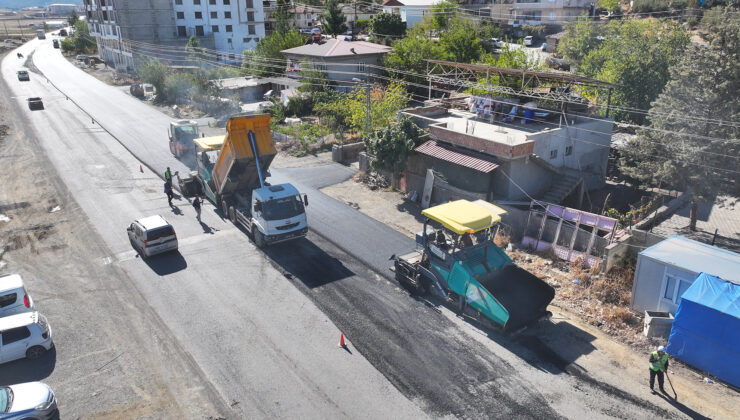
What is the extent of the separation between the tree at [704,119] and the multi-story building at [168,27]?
216 ft

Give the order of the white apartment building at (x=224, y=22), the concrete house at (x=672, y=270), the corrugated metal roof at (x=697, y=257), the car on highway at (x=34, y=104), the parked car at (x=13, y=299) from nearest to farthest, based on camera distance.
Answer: the corrugated metal roof at (x=697, y=257) → the concrete house at (x=672, y=270) → the parked car at (x=13, y=299) → the car on highway at (x=34, y=104) → the white apartment building at (x=224, y=22)

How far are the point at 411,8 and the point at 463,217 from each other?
7589 cm

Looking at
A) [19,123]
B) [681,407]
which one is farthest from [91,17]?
[681,407]

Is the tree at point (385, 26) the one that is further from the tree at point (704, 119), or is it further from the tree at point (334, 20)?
the tree at point (704, 119)

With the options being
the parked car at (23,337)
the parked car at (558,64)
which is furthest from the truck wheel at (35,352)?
the parked car at (558,64)

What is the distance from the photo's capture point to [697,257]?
15.3m

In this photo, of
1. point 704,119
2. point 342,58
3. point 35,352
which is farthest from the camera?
point 342,58

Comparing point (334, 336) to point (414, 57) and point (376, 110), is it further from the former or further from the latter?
point (414, 57)

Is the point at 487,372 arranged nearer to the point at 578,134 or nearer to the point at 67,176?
the point at 578,134

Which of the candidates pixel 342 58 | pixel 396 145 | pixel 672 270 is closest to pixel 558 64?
pixel 342 58

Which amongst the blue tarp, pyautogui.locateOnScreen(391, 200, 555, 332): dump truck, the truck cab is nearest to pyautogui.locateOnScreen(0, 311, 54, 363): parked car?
pyautogui.locateOnScreen(391, 200, 555, 332): dump truck

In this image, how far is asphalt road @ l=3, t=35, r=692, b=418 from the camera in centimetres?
1241

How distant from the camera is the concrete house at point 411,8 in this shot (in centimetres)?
8225

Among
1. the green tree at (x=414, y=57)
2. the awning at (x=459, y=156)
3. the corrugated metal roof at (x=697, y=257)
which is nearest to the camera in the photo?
the corrugated metal roof at (x=697, y=257)
